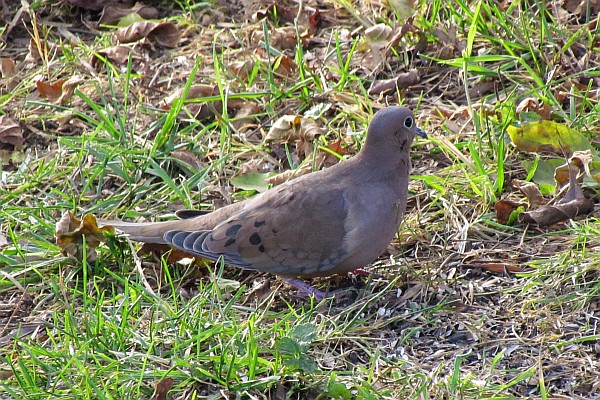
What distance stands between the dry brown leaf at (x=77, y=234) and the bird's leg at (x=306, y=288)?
2.99 feet

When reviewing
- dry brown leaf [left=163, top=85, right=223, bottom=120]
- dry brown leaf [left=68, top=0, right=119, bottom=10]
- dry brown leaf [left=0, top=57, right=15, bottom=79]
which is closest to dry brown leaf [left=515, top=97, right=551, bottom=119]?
dry brown leaf [left=163, top=85, right=223, bottom=120]

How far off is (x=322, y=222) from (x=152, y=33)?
8.44 feet

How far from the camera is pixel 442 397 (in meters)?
3.32

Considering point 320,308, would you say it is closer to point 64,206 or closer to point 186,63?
point 64,206

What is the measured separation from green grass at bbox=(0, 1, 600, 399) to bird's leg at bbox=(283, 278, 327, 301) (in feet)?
0.23

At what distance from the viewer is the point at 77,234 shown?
431 centimetres

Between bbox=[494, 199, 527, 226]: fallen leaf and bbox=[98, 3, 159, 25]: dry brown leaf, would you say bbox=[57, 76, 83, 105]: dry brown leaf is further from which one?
bbox=[494, 199, 527, 226]: fallen leaf

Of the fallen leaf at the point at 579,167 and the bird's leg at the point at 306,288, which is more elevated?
the fallen leaf at the point at 579,167

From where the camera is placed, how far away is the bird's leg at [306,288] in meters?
4.12

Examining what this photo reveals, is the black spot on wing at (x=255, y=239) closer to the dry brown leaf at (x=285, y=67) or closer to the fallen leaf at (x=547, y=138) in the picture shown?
the fallen leaf at (x=547, y=138)

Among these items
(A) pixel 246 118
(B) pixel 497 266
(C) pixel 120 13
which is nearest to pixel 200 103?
(A) pixel 246 118

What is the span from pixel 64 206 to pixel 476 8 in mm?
2497

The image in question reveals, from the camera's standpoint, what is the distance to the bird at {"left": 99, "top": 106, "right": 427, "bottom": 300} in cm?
402

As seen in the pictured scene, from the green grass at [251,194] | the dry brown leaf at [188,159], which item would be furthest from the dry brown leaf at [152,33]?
the dry brown leaf at [188,159]
